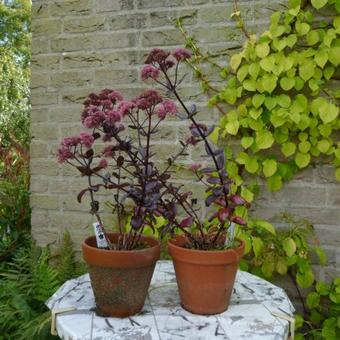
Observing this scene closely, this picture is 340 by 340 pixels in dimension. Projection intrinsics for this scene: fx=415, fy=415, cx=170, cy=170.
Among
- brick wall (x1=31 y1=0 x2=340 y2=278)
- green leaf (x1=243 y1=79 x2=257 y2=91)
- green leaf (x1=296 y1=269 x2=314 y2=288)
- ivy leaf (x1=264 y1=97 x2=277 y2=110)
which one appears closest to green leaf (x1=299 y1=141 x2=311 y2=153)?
brick wall (x1=31 y1=0 x2=340 y2=278)

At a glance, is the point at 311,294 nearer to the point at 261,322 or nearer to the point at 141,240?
the point at 261,322

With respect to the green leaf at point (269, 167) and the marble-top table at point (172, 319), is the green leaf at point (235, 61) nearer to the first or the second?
the green leaf at point (269, 167)

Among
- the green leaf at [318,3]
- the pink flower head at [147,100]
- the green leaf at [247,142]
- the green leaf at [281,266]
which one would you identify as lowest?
the green leaf at [281,266]

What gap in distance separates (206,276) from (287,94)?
1.16m

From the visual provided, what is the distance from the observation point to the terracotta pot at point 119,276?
3.92 feet

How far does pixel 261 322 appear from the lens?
1.23m

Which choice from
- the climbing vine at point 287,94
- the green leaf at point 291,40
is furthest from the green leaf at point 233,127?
the green leaf at point 291,40

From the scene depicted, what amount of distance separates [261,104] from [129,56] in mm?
787

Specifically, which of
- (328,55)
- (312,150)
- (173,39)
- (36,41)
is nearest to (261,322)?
(312,150)

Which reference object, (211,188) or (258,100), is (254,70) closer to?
(258,100)

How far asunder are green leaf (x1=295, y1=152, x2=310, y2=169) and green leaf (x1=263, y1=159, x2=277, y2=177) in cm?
11

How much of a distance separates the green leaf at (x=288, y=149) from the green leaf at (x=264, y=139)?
0.07 meters

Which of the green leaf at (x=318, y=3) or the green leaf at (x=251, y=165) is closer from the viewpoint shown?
the green leaf at (x=318, y=3)

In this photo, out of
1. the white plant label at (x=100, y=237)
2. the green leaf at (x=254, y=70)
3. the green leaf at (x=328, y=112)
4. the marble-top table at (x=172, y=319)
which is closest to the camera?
the marble-top table at (x=172, y=319)
